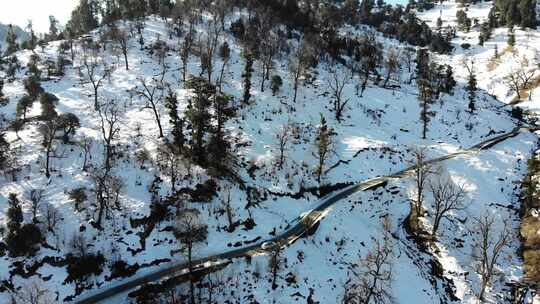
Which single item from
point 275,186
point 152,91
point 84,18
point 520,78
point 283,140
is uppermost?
point 84,18

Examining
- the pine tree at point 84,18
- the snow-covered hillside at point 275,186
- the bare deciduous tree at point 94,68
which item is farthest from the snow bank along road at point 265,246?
the pine tree at point 84,18

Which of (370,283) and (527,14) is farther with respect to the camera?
(527,14)

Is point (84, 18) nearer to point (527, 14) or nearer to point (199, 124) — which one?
point (199, 124)

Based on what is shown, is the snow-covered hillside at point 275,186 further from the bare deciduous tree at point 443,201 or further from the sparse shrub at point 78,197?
the bare deciduous tree at point 443,201

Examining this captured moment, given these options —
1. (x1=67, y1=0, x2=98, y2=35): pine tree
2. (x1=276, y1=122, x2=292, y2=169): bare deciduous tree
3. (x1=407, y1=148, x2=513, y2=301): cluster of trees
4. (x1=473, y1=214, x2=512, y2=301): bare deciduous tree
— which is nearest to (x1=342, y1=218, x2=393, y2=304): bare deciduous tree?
(x1=407, y1=148, x2=513, y2=301): cluster of trees

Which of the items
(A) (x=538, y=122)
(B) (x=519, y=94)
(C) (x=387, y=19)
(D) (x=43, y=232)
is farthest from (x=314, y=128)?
(C) (x=387, y=19)

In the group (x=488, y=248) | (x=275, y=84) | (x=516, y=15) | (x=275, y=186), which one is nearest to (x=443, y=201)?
(x=488, y=248)
